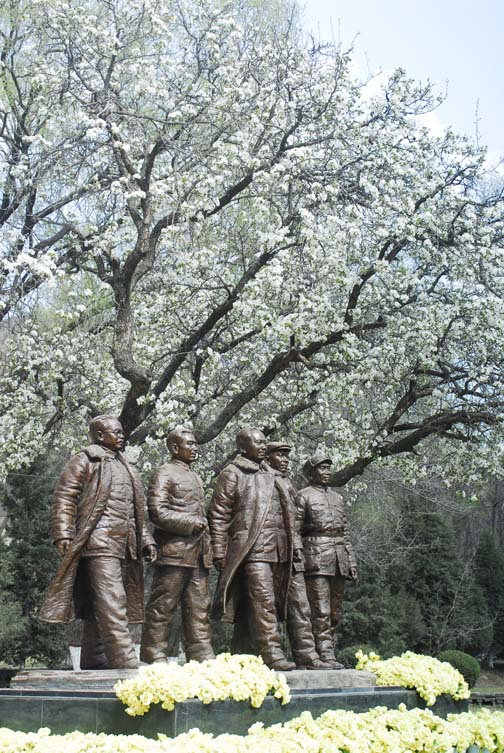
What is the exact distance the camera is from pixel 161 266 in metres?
16.2

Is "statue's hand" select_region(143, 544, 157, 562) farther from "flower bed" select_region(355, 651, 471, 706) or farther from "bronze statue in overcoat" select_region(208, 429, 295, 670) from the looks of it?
"flower bed" select_region(355, 651, 471, 706)

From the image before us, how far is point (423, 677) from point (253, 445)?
2720 millimetres

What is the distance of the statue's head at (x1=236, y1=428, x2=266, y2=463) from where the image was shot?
10102mm

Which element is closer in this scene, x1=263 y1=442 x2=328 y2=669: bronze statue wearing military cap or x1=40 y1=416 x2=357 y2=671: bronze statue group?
x1=40 y1=416 x2=357 y2=671: bronze statue group

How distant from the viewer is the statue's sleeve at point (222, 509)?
9.69m

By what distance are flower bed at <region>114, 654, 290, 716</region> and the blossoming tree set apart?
625 cm

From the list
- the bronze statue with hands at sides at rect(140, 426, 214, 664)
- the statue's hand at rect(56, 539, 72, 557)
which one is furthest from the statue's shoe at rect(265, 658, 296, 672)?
the statue's hand at rect(56, 539, 72, 557)

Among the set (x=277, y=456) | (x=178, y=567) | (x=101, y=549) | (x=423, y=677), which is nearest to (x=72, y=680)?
(x=101, y=549)

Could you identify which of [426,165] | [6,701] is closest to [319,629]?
[6,701]

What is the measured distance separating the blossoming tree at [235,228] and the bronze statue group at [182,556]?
385 centimetres

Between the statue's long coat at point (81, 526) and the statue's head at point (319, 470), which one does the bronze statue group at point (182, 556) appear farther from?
the statue's head at point (319, 470)

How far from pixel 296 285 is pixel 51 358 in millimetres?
3719

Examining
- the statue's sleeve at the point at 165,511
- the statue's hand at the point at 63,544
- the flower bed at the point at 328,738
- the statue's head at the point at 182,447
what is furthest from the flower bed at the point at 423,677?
the statue's hand at the point at 63,544

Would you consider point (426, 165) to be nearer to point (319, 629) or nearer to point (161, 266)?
point (161, 266)
